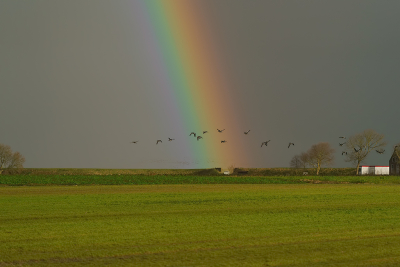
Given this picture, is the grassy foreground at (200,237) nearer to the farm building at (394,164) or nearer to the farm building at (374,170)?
the farm building at (374,170)

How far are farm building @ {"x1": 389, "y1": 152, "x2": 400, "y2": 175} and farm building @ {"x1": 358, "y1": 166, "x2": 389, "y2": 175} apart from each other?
177 cm

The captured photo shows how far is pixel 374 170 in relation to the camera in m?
113

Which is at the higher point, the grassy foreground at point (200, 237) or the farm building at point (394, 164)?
the farm building at point (394, 164)

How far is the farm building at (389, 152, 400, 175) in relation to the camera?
111m

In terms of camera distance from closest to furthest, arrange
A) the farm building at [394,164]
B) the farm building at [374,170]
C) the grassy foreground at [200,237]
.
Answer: the grassy foreground at [200,237]
the farm building at [394,164]
the farm building at [374,170]

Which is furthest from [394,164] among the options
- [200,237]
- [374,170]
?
[200,237]

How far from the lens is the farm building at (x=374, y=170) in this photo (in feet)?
366

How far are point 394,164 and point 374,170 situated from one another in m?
5.51

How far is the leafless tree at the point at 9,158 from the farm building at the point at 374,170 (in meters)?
98.0

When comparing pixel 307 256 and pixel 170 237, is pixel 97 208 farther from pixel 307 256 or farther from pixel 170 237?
pixel 307 256

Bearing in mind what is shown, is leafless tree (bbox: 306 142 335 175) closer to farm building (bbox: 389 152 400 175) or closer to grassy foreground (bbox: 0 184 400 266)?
farm building (bbox: 389 152 400 175)

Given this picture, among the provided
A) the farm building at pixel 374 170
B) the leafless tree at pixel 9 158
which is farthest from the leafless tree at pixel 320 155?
the leafless tree at pixel 9 158

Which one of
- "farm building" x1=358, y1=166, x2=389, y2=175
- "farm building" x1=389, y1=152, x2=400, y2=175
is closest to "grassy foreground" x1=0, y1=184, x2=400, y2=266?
"farm building" x1=358, y1=166, x2=389, y2=175

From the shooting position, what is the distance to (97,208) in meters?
28.8
